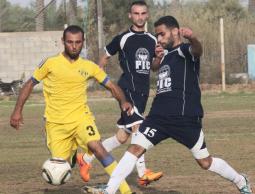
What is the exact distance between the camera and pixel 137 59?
1052cm

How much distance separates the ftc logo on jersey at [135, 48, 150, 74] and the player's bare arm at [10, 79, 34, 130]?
6.40 feet

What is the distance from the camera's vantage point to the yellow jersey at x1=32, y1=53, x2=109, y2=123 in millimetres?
8961

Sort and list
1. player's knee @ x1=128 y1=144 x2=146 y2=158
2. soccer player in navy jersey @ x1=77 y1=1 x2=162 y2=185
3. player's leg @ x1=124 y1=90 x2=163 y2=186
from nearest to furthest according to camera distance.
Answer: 1. player's knee @ x1=128 y1=144 x2=146 y2=158
2. player's leg @ x1=124 y1=90 x2=163 y2=186
3. soccer player in navy jersey @ x1=77 y1=1 x2=162 y2=185

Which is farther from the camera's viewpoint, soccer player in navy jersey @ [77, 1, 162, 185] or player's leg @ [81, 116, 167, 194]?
soccer player in navy jersey @ [77, 1, 162, 185]

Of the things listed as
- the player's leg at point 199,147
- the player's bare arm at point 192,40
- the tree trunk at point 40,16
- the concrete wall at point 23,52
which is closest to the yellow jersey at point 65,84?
the player's leg at point 199,147

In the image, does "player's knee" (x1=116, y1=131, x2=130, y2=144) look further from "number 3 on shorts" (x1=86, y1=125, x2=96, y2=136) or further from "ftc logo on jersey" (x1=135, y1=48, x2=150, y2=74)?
"number 3 on shorts" (x1=86, y1=125, x2=96, y2=136)

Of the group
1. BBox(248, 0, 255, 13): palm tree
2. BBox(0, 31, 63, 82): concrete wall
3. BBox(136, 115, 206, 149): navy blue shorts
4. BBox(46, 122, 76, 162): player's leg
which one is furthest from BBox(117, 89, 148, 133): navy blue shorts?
BBox(248, 0, 255, 13): palm tree

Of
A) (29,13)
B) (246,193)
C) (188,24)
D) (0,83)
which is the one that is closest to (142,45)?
(246,193)

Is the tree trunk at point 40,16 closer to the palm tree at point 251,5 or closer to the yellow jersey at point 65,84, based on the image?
the palm tree at point 251,5

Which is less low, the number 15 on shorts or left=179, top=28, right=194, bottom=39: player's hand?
left=179, top=28, right=194, bottom=39: player's hand

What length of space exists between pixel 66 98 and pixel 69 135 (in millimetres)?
441

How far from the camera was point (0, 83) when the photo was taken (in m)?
32.5

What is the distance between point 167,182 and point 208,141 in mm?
5468

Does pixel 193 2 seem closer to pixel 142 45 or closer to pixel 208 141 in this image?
pixel 208 141
